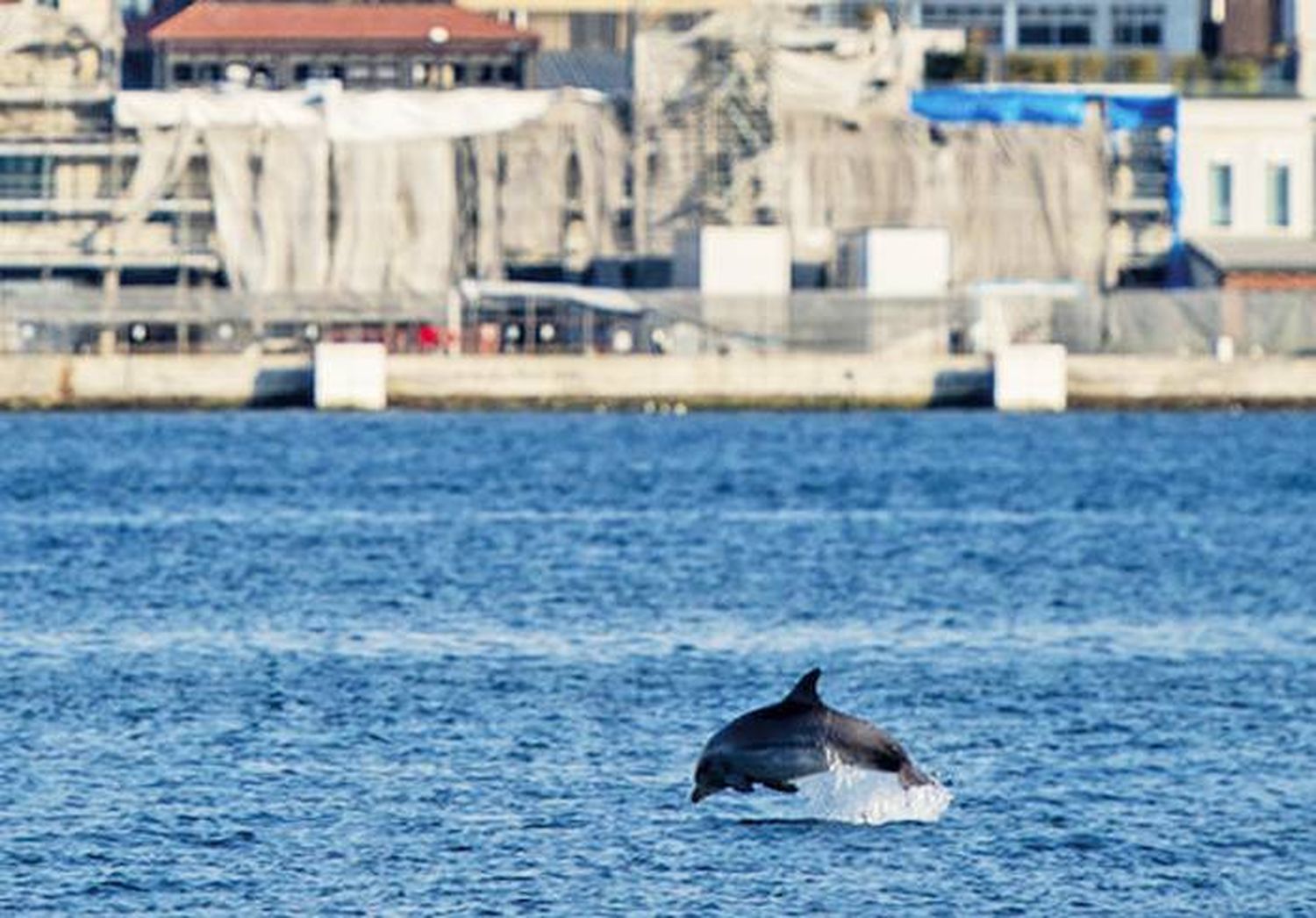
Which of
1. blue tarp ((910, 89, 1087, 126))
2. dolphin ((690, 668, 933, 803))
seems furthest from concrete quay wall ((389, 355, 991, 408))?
dolphin ((690, 668, 933, 803))

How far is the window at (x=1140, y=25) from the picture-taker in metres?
185

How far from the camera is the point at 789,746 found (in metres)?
38.3

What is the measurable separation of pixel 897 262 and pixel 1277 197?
21.0 metres

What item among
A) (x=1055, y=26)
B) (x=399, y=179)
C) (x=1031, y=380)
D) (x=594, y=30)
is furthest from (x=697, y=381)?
(x=1055, y=26)

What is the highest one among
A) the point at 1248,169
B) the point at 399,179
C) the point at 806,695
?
the point at 1248,169

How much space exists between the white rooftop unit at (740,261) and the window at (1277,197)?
76.6 feet

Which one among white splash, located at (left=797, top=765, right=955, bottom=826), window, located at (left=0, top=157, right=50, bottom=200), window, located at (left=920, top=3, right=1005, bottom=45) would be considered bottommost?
white splash, located at (left=797, top=765, right=955, bottom=826)

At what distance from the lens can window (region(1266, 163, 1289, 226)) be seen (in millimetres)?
169125

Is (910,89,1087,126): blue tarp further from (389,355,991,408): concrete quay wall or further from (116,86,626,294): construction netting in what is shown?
(389,355,991,408): concrete quay wall

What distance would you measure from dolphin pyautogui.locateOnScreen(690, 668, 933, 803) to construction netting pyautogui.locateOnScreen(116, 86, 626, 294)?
400ft

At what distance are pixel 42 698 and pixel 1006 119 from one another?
383 feet

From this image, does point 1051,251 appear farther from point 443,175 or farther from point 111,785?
point 111,785

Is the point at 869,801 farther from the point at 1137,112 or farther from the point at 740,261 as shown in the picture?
the point at 1137,112

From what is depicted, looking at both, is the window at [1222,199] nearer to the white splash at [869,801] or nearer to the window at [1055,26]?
the window at [1055,26]
